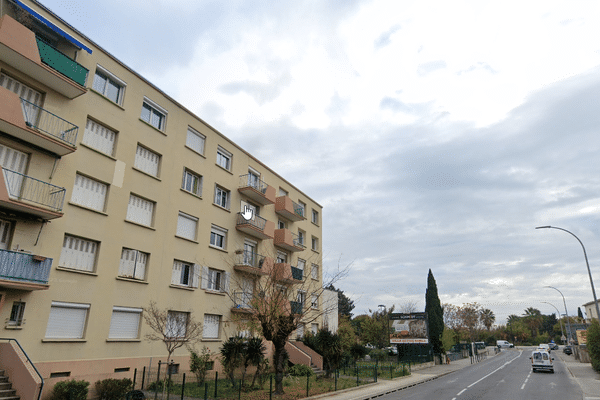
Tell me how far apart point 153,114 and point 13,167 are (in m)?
8.39

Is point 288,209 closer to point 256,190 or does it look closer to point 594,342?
point 256,190

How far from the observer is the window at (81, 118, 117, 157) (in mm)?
17781

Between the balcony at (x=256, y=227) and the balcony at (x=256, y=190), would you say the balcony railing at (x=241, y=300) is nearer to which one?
the balcony at (x=256, y=227)

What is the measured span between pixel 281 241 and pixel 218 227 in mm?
6758

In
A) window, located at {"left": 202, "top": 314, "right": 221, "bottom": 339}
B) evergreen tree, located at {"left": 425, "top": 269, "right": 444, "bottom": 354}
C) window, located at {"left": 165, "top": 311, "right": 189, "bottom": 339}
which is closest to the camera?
window, located at {"left": 165, "top": 311, "right": 189, "bottom": 339}

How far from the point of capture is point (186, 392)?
56.0ft

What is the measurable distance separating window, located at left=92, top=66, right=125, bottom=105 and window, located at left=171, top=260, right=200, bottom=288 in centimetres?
948

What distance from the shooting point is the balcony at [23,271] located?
13.2 meters

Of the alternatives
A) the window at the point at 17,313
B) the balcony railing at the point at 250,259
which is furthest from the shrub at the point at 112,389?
the balcony railing at the point at 250,259

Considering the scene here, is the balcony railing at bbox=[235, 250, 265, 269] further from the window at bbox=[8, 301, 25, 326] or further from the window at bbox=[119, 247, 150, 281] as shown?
the window at bbox=[8, 301, 25, 326]

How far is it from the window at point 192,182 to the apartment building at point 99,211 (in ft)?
0.22

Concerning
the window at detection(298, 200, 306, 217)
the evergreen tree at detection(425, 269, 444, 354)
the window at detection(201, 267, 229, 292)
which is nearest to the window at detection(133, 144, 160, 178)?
the window at detection(201, 267, 229, 292)

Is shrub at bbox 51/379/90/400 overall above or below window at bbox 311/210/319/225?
below

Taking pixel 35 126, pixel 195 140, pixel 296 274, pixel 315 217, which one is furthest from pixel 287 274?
pixel 35 126
